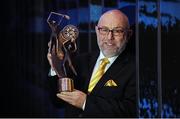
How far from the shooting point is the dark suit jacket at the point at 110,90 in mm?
2459

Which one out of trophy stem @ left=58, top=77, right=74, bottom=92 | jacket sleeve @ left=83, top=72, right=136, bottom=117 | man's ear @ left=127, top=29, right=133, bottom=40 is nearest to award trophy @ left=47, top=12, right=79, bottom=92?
trophy stem @ left=58, top=77, right=74, bottom=92

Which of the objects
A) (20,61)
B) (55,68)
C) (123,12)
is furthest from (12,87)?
(123,12)

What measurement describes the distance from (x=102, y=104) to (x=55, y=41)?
64cm

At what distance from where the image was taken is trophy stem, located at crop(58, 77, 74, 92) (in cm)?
253

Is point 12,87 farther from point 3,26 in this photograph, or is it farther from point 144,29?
point 144,29

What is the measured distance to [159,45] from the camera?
8.14 feet

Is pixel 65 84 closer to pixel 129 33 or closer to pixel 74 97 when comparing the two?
pixel 74 97

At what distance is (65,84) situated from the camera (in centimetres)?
253

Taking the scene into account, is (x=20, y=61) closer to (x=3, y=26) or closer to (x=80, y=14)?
(x=3, y=26)

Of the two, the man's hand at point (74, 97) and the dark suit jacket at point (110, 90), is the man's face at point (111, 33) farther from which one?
the man's hand at point (74, 97)

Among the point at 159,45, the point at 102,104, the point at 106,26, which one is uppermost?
the point at 106,26

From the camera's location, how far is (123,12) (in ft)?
8.14

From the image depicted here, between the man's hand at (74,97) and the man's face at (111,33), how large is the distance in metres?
0.42

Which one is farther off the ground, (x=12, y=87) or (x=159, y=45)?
(x=159, y=45)
